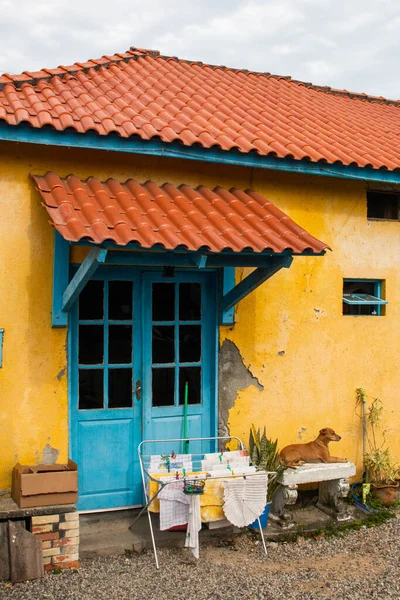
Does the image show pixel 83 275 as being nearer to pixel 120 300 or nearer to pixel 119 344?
pixel 120 300

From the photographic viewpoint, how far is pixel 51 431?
5855mm

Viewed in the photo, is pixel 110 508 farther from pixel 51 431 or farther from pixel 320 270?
pixel 320 270

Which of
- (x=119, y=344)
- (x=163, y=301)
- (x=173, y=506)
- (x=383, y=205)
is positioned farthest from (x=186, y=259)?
(x=383, y=205)

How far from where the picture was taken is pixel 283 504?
20.4 ft

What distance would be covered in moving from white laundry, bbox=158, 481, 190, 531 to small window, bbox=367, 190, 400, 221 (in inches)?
159

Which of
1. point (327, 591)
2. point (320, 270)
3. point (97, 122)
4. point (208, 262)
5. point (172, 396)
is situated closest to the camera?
point (327, 591)

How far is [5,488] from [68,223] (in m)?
2.53

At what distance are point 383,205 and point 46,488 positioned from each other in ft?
16.8

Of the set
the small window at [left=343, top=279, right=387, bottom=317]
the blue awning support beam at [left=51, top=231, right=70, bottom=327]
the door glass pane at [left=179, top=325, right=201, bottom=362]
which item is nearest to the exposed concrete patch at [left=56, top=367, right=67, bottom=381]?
the blue awning support beam at [left=51, top=231, right=70, bottom=327]

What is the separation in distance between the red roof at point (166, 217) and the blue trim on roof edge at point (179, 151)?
353mm

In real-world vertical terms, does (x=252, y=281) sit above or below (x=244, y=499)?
above

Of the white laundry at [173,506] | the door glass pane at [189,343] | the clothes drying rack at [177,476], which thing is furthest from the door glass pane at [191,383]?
the white laundry at [173,506]

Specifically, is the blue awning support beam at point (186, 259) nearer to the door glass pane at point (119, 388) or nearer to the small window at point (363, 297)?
the door glass pane at point (119, 388)

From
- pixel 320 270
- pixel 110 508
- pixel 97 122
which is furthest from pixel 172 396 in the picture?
pixel 97 122
